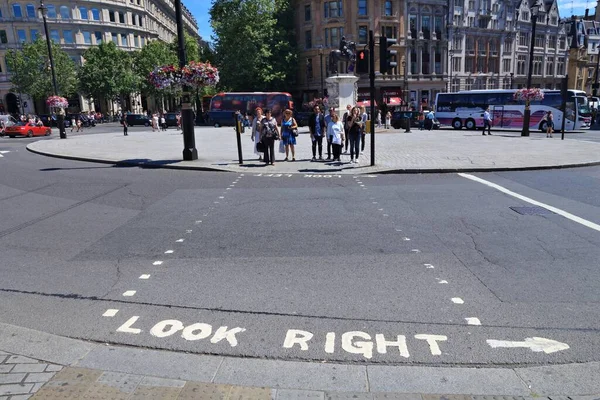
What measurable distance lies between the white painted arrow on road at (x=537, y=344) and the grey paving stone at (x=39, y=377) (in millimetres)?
3406

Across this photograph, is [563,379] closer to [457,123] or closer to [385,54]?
[385,54]

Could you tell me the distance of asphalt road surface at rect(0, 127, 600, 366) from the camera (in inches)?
150

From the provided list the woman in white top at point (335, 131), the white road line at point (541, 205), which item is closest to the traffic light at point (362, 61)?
the woman in white top at point (335, 131)

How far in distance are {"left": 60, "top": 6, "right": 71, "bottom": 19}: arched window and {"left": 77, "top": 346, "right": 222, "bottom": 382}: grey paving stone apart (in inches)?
3009

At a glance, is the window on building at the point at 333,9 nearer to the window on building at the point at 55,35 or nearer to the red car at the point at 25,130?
the red car at the point at 25,130

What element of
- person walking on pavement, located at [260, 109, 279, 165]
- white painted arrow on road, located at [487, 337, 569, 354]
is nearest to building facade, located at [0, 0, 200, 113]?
person walking on pavement, located at [260, 109, 279, 165]

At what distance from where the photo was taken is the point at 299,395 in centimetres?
302

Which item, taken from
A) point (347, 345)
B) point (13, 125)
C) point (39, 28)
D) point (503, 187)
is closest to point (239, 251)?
point (347, 345)

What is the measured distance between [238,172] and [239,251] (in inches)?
296

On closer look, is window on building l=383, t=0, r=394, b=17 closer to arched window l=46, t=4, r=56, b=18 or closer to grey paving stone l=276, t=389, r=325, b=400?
arched window l=46, t=4, r=56, b=18

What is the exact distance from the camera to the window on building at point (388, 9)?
5716 centimetres

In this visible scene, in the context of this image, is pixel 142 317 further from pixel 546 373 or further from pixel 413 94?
pixel 413 94

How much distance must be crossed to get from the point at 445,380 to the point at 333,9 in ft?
193

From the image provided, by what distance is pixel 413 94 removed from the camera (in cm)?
6084
